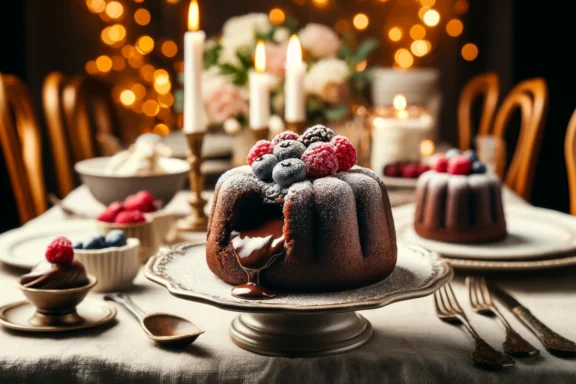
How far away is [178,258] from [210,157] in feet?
4.93

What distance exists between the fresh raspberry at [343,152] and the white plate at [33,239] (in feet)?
1.92

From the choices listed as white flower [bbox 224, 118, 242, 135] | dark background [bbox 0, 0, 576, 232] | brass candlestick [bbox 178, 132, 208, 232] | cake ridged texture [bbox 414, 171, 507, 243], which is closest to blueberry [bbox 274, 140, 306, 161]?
cake ridged texture [bbox 414, 171, 507, 243]

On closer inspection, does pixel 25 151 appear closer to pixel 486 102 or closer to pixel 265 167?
pixel 265 167

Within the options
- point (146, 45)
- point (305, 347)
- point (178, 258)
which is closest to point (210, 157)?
point (178, 258)

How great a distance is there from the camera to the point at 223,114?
2.32 meters

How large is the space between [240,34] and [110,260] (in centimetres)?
138

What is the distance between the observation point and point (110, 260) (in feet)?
4.07

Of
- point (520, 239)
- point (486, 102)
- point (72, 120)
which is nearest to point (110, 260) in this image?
point (520, 239)

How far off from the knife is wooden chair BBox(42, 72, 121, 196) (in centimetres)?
164

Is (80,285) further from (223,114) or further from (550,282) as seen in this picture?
(223,114)

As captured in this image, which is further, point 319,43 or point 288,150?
point 319,43

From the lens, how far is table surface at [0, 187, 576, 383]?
3.13ft

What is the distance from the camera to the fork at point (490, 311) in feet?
3.23

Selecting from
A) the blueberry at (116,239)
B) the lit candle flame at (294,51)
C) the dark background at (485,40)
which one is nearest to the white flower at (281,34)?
the lit candle flame at (294,51)
